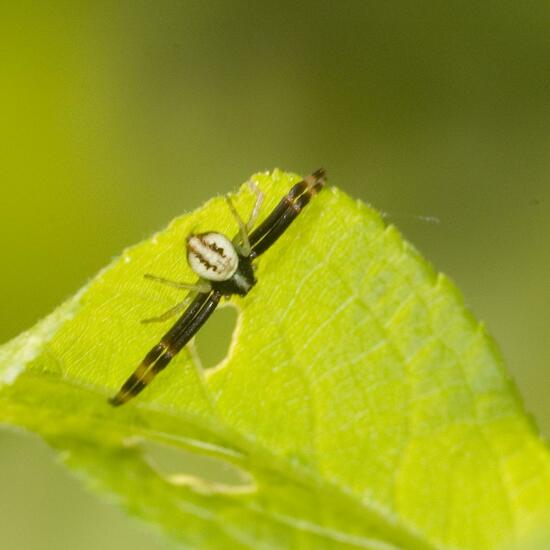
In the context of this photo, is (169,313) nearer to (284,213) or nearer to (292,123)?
(284,213)

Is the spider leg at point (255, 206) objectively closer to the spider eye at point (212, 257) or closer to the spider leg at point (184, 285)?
the spider eye at point (212, 257)

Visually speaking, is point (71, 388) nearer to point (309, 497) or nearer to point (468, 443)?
point (309, 497)

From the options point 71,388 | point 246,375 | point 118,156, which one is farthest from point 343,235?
point 118,156

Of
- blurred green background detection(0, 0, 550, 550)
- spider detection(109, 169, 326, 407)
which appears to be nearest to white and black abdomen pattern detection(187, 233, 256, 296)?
spider detection(109, 169, 326, 407)

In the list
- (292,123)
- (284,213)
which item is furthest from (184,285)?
(292,123)

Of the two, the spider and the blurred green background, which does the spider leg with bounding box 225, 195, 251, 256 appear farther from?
the blurred green background

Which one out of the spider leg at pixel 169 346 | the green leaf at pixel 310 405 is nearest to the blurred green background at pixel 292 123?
the spider leg at pixel 169 346
